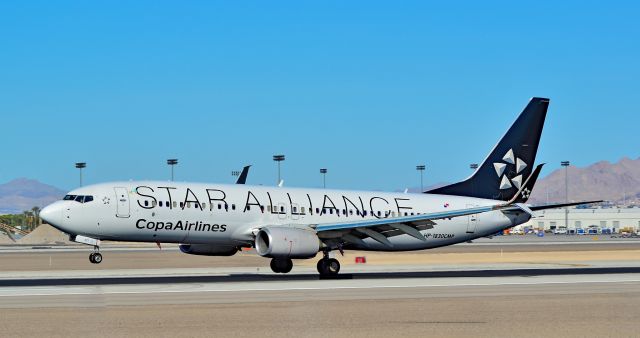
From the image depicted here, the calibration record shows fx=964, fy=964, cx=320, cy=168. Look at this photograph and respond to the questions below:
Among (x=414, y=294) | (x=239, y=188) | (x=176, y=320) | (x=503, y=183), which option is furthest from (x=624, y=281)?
(x=176, y=320)

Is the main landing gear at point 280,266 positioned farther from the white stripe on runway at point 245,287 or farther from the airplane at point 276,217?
the white stripe on runway at point 245,287

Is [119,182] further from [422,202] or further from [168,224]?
[422,202]

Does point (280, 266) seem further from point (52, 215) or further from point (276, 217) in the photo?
point (52, 215)

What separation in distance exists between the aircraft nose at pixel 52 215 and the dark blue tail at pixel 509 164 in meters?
21.1

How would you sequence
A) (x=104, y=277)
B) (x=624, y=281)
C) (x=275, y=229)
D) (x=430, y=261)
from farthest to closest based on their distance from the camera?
(x=430, y=261), (x=104, y=277), (x=275, y=229), (x=624, y=281)

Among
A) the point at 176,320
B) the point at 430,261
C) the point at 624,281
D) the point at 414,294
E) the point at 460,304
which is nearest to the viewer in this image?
the point at 176,320

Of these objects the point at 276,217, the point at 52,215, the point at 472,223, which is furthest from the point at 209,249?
the point at 472,223

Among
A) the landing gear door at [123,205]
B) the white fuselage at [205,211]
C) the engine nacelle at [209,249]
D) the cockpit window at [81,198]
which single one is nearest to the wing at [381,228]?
the white fuselage at [205,211]

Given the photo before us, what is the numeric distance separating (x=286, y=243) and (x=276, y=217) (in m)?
3.91

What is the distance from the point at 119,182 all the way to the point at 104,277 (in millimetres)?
4650

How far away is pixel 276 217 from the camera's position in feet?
147

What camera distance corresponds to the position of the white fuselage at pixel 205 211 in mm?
42000

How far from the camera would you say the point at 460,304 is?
90.9 feet

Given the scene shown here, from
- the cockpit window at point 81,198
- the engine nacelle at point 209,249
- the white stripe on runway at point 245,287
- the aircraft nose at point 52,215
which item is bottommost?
the white stripe on runway at point 245,287
